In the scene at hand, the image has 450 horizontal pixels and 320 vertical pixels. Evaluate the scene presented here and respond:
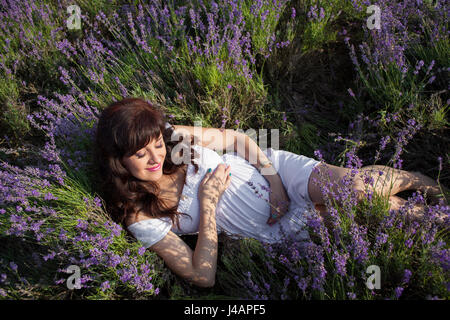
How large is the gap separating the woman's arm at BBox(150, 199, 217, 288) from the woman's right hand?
148 mm

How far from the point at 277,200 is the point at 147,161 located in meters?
0.82

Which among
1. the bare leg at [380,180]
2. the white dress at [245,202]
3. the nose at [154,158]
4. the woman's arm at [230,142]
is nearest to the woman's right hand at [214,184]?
the white dress at [245,202]

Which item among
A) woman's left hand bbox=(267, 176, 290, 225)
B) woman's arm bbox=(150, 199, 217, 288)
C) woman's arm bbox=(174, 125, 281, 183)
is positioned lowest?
woman's arm bbox=(150, 199, 217, 288)

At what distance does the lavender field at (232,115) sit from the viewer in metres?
1.67

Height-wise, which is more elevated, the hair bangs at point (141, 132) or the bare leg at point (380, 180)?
the hair bangs at point (141, 132)

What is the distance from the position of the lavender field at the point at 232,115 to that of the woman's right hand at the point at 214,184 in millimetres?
314

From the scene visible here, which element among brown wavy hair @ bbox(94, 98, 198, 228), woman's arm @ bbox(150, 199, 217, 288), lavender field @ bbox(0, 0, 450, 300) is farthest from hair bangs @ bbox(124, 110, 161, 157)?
woman's arm @ bbox(150, 199, 217, 288)

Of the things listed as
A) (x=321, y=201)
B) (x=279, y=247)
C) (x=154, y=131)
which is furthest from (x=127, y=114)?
(x=321, y=201)

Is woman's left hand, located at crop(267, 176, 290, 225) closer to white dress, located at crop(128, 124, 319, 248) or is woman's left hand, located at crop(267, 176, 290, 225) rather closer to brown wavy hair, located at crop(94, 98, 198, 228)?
white dress, located at crop(128, 124, 319, 248)

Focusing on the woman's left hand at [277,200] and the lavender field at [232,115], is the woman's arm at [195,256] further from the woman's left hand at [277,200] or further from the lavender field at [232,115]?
the woman's left hand at [277,200]

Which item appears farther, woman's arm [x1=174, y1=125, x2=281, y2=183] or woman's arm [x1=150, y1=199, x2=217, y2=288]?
woman's arm [x1=174, y1=125, x2=281, y2=183]

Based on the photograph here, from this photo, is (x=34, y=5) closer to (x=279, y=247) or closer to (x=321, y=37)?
(x=321, y=37)

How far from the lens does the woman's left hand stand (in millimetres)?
1998

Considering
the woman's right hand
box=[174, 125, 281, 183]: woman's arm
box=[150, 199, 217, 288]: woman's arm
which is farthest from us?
box=[174, 125, 281, 183]: woman's arm
